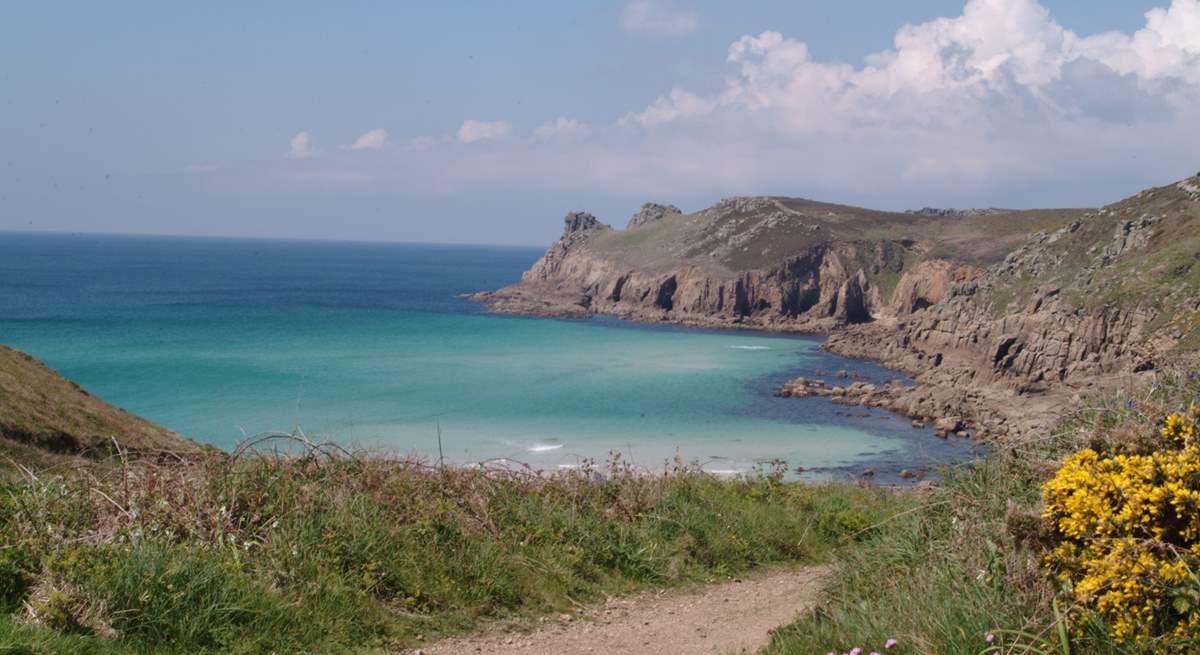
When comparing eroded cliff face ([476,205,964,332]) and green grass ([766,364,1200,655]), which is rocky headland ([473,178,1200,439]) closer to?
eroded cliff face ([476,205,964,332])

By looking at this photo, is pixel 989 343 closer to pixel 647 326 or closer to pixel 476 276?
pixel 647 326

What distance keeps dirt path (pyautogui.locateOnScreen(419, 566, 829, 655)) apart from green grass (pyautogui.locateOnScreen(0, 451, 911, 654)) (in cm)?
25

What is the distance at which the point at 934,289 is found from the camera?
81.5 meters

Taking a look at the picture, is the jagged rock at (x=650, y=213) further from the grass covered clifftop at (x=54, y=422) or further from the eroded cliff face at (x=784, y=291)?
the grass covered clifftop at (x=54, y=422)

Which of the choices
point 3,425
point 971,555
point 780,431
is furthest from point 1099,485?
point 780,431

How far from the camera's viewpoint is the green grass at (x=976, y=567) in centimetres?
481

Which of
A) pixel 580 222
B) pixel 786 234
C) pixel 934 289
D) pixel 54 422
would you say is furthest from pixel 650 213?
pixel 54 422

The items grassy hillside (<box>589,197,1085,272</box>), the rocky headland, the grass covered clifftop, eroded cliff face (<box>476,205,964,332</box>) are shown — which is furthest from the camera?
grassy hillside (<box>589,197,1085,272</box>)

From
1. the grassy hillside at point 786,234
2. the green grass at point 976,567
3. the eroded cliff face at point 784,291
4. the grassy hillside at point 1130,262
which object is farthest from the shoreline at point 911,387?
the grassy hillside at point 786,234

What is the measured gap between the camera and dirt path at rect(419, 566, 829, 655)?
671cm

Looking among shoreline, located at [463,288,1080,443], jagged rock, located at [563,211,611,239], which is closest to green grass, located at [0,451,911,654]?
shoreline, located at [463,288,1080,443]

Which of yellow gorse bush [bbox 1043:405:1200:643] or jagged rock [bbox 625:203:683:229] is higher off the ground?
jagged rock [bbox 625:203:683:229]

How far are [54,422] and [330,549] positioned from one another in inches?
348

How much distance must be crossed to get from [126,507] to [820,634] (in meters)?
5.60
